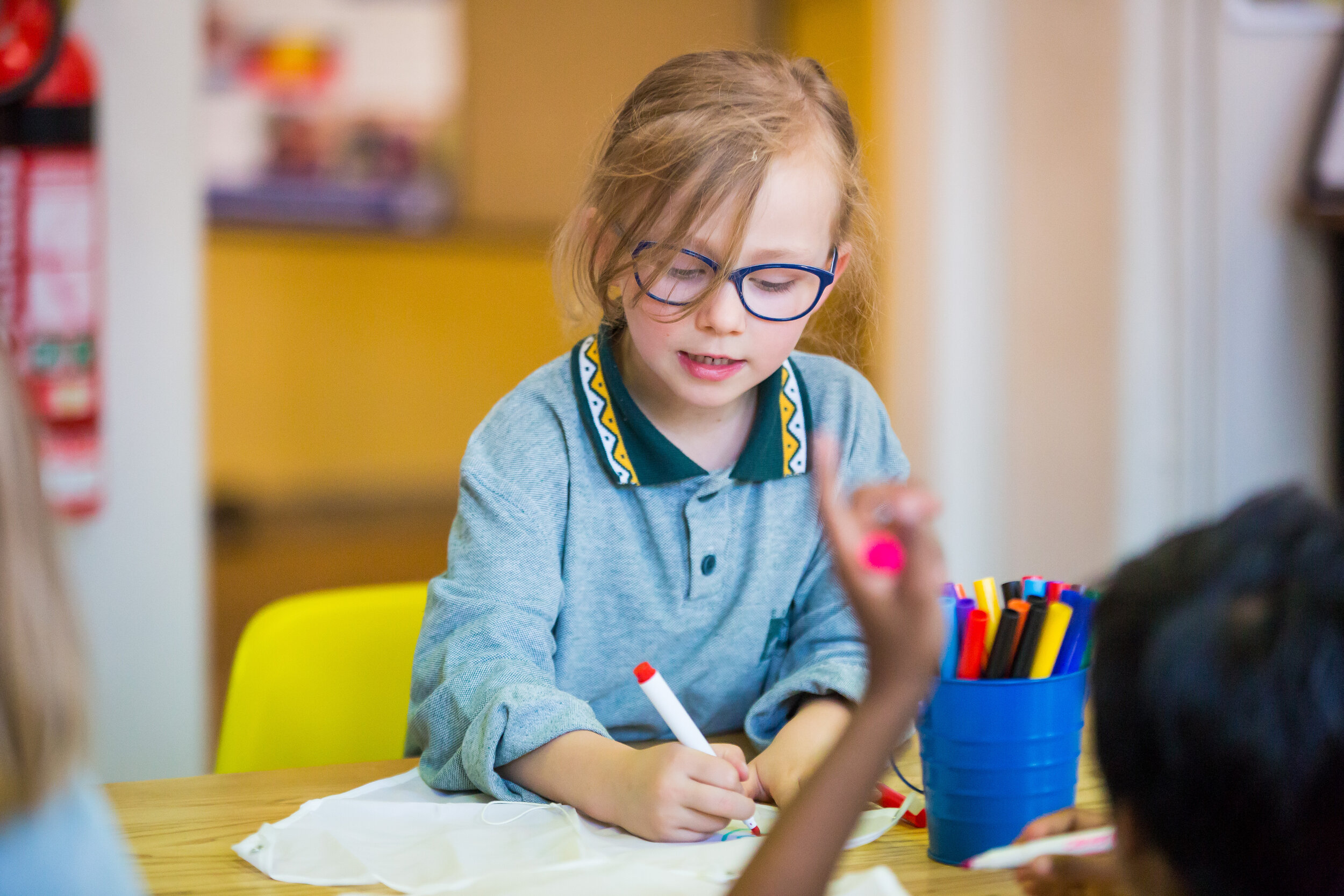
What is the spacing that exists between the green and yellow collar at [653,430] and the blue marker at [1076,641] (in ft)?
1.11

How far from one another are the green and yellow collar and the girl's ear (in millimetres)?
83

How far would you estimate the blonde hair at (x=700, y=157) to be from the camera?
0.79 metres

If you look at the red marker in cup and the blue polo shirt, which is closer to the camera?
the red marker in cup

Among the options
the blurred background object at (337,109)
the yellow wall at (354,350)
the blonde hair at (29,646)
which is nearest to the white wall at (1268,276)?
the blonde hair at (29,646)

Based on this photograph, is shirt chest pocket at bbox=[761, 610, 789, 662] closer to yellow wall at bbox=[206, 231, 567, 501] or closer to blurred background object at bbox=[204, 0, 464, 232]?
yellow wall at bbox=[206, 231, 567, 501]

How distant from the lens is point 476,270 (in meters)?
4.59

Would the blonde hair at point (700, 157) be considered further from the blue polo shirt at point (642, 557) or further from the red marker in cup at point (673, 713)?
the red marker in cup at point (673, 713)

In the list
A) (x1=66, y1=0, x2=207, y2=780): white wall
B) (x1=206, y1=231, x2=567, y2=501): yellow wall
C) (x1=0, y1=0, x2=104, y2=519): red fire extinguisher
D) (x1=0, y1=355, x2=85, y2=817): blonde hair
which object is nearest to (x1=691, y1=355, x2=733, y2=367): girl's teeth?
(x1=0, y1=355, x2=85, y2=817): blonde hair

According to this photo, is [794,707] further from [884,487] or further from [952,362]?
[952,362]

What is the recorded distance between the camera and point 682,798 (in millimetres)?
633

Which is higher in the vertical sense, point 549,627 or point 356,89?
point 356,89

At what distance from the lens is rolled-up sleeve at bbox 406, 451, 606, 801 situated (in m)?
0.71

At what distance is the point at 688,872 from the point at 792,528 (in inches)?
14.4

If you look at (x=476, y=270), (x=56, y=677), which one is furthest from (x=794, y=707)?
(x=476, y=270)
